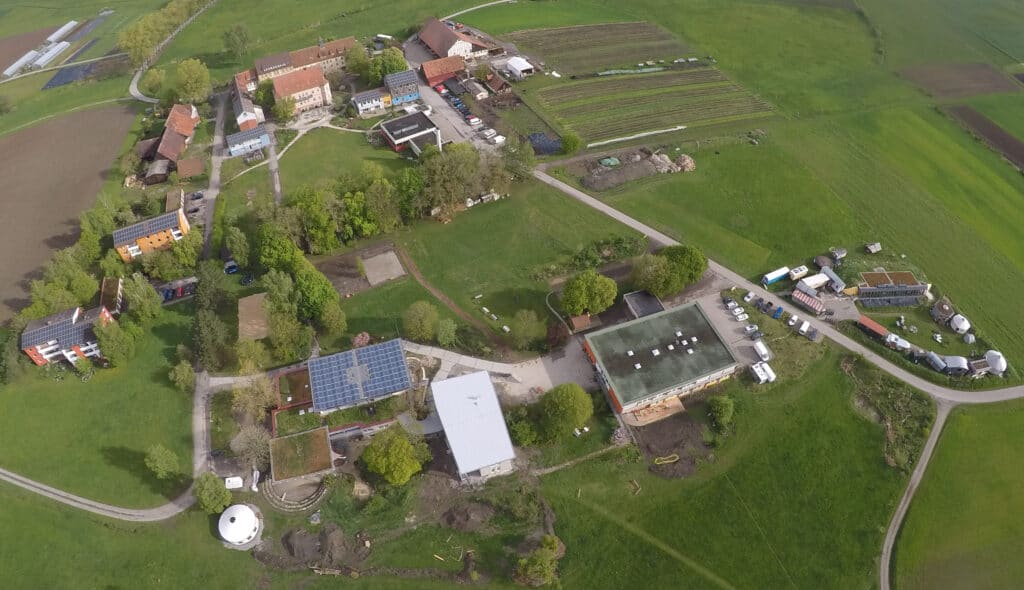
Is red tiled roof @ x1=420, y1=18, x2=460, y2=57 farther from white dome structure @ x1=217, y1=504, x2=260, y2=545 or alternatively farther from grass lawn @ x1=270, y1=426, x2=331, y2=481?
Answer: white dome structure @ x1=217, y1=504, x2=260, y2=545

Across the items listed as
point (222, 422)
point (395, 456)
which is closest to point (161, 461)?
point (222, 422)

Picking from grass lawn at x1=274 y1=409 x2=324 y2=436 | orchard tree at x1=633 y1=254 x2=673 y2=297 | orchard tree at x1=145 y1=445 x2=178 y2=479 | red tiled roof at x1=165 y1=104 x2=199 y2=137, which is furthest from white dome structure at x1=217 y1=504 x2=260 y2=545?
red tiled roof at x1=165 y1=104 x2=199 y2=137

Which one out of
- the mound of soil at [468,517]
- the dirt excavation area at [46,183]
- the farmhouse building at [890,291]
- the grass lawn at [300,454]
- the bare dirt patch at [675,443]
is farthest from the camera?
the dirt excavation area at [46,183]

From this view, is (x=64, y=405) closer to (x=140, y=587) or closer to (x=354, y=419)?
(x=140, y=587)

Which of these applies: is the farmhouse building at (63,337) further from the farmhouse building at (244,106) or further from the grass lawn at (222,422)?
the farmhouse building at (244,106)

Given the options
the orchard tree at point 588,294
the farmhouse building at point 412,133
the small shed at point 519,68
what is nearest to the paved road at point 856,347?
the orchard tree at point 588,294

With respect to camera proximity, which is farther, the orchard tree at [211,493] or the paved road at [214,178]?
the paved road at [214,178]

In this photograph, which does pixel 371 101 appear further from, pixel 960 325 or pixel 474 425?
pixel 960 325
